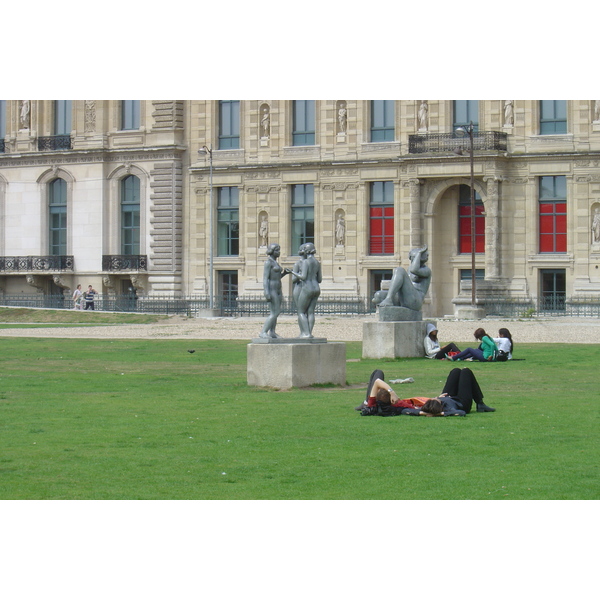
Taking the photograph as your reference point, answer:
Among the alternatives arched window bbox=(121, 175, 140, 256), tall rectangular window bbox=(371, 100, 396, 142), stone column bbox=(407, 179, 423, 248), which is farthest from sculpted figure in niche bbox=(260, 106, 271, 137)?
stone column bbox=(407, 179, 423, 248)

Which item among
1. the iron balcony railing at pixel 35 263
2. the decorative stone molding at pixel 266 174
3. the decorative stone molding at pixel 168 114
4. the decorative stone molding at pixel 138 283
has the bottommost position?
the decorative stone molding at pixel 138 283

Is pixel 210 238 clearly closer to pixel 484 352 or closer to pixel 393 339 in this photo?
pixel 393 339

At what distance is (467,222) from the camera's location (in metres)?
62.9

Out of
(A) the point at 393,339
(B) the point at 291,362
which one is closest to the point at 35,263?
(A) the point at 393,339

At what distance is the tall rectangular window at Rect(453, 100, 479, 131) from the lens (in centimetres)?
6153

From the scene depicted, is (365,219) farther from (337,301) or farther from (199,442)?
(199,442)

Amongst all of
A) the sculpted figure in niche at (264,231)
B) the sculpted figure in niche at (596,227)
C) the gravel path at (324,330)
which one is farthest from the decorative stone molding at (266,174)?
the sculpted figure in niche at (596,227)

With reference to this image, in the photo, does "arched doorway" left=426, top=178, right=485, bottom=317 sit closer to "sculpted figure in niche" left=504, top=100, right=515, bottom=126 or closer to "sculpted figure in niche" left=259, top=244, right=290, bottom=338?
"sculpted figure in niche" left=504, top=100, right=515, bottom=126

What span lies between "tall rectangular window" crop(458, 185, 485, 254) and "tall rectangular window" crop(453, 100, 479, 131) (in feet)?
10.4

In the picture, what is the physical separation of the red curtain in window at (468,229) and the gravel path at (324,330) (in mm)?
9777

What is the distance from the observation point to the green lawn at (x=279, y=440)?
509 inches

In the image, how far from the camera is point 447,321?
2007 inches

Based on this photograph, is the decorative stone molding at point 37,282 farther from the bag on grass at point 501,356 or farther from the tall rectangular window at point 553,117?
the bag on grass at point 501,356

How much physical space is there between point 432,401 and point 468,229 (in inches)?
1769
